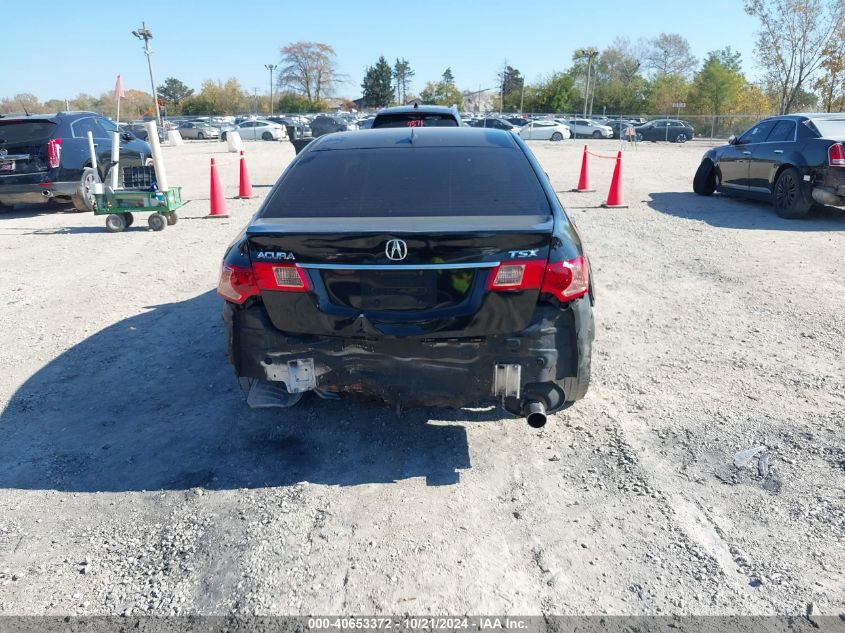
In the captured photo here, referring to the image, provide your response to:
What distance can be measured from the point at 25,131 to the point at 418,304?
10.9 m

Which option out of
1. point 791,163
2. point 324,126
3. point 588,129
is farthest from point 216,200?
point 588,129

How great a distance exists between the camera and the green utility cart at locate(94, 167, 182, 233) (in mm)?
9633

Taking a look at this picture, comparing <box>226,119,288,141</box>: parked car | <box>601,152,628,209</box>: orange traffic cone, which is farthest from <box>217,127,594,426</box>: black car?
<box>226,119,288,141</box>: parked car

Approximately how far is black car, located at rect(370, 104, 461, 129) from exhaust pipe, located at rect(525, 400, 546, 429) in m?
7.82

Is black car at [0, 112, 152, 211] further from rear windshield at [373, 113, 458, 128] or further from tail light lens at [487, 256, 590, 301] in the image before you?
tail light lens at [487, 256, 590, 301]

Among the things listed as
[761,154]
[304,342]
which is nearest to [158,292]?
[304,342]

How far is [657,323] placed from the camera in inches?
221

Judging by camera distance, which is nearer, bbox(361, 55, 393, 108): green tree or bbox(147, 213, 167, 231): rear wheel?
bbox(147, 213, 167, 231): rear wheel

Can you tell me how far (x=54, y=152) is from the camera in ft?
35.8

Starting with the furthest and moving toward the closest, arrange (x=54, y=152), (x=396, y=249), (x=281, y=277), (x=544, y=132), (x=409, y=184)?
(x=544, y=132), (x=54, y=152), (x=409, y=184), (x=281, y=277), (x=396, y=249)

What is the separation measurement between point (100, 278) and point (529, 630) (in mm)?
6573

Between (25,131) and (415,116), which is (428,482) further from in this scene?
(25,131)

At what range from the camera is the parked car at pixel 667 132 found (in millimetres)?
41875

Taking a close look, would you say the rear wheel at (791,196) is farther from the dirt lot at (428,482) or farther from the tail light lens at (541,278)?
the tail light lens at (541,278)
